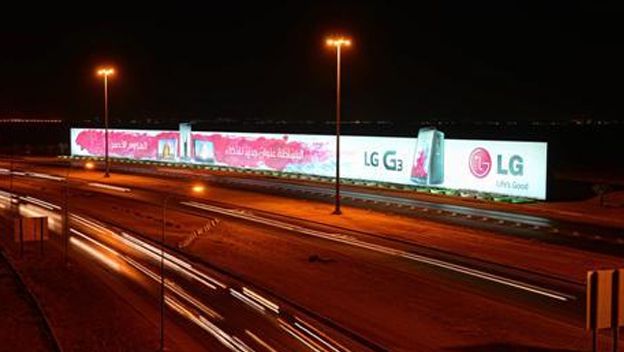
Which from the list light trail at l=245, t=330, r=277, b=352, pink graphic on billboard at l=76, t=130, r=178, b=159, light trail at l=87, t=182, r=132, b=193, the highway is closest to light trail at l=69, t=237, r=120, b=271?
the highway

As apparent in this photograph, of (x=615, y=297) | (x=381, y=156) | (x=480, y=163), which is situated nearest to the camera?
(x=615, y=297)

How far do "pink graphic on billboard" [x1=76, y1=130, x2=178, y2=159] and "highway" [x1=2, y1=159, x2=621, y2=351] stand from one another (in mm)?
42943

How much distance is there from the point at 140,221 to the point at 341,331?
2262 cm

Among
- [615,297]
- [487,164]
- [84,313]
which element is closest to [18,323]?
[84,313]

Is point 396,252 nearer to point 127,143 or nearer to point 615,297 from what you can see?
point 615,297

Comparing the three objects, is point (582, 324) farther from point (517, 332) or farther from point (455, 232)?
point (455, 232)

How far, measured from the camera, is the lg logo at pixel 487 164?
156 ft

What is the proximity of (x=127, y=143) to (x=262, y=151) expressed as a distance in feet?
82.5

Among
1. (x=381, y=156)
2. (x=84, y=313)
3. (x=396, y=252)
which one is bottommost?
(x=84, y=313)

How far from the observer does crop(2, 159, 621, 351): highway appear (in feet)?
62.3

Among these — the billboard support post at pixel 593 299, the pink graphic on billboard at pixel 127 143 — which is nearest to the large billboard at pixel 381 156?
the pink graphic on billboard at pixel 127 143

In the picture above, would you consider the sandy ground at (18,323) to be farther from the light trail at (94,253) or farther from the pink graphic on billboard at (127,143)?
the pink graphic on billboard at (127,143)

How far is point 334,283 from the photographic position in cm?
2455

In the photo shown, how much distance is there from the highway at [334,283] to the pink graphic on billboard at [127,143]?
1691 inches
